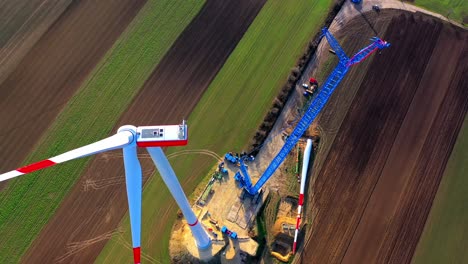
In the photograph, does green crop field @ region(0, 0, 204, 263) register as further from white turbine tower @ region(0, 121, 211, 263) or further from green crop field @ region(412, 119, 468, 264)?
green crop field @ region(412, 119, 468, 264)

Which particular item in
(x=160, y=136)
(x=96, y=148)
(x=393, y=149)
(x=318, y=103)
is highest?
(x=318, y=103)

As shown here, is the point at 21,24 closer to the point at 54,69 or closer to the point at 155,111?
the point at 54,69

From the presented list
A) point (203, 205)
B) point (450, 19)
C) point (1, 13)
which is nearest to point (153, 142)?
point (203, 205)

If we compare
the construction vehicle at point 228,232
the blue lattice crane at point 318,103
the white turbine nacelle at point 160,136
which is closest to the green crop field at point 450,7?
the blue lattice crane at point 318,103

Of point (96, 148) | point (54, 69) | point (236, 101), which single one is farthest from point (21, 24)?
point (96, 148)

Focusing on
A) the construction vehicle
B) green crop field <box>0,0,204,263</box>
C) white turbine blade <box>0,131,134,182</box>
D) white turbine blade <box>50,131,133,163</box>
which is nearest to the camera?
white turbine blade <box>0,131,134,182</box>

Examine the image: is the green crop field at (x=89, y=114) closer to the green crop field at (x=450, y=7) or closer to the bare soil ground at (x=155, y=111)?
the bare soil ground at (x=155, y=111)

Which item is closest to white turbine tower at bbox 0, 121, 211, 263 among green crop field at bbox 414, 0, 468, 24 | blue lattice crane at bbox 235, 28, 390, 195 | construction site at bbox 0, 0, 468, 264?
construction site at bbox 0, 0, 468, 264
